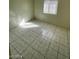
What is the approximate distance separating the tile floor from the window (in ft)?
0.50

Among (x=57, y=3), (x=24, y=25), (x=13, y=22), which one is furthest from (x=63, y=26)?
(x=13, y=22)

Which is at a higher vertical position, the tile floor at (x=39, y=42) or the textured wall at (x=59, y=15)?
the textured wall at (x=59, y=15)

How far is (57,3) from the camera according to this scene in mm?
1166

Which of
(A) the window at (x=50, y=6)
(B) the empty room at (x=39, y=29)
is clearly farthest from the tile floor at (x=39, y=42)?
(A) the window at (x=50, y=6)

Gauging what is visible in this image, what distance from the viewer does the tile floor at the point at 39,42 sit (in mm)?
1116

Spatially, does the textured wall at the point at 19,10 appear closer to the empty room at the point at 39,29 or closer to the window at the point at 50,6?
the empty room at the point at 39,29

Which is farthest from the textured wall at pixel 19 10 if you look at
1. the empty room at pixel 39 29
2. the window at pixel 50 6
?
the window at pixel 50 6

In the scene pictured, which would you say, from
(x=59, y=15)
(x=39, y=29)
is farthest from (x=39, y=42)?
(x=59, y=15)

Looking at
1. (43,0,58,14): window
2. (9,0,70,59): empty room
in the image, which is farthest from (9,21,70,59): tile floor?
(43,0,58,14): window

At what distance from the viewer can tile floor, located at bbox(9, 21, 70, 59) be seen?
3.66ft

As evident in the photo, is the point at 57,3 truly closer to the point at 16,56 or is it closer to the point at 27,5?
the point at 27,5
